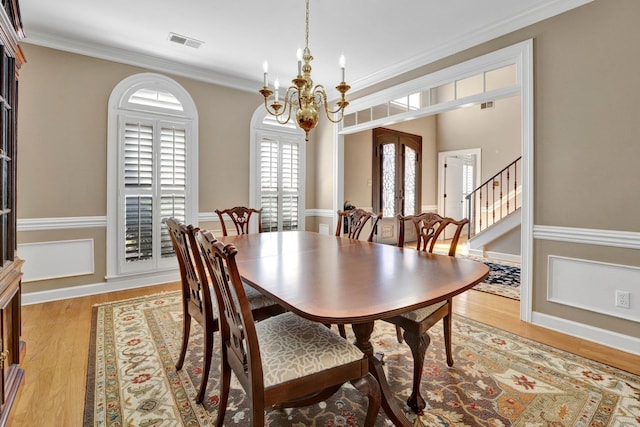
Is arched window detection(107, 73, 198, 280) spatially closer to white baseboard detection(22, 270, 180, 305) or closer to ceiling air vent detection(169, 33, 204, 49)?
white baseboard detection(22, 270, 180, 305)

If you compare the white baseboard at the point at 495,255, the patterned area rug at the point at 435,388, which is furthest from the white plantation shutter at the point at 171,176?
the white baseboard at the point at 495,255

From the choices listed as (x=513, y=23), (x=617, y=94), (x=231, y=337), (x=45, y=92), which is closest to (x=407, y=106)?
(x=513, y=23)

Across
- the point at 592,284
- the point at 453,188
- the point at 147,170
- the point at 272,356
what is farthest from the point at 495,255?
the point at 147,170

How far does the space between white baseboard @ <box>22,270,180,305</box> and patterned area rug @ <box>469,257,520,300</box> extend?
378 centimetres

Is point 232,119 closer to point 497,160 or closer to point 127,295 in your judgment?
point 127,295

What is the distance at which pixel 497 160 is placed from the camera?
7004 millimetres

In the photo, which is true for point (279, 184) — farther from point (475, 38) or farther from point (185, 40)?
point (475, 38)

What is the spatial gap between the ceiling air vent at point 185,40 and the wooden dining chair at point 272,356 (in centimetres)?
292

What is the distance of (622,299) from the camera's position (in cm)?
232

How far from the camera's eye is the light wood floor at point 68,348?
5.40 feet

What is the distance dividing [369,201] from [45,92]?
479cm

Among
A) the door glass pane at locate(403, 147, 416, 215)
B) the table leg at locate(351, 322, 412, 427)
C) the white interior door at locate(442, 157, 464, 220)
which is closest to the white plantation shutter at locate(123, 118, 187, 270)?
the table leg at locate(351, 322, 412, 427)

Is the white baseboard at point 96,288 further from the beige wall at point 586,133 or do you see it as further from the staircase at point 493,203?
the staircase at point 493,203

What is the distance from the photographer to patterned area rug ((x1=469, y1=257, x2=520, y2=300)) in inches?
144
